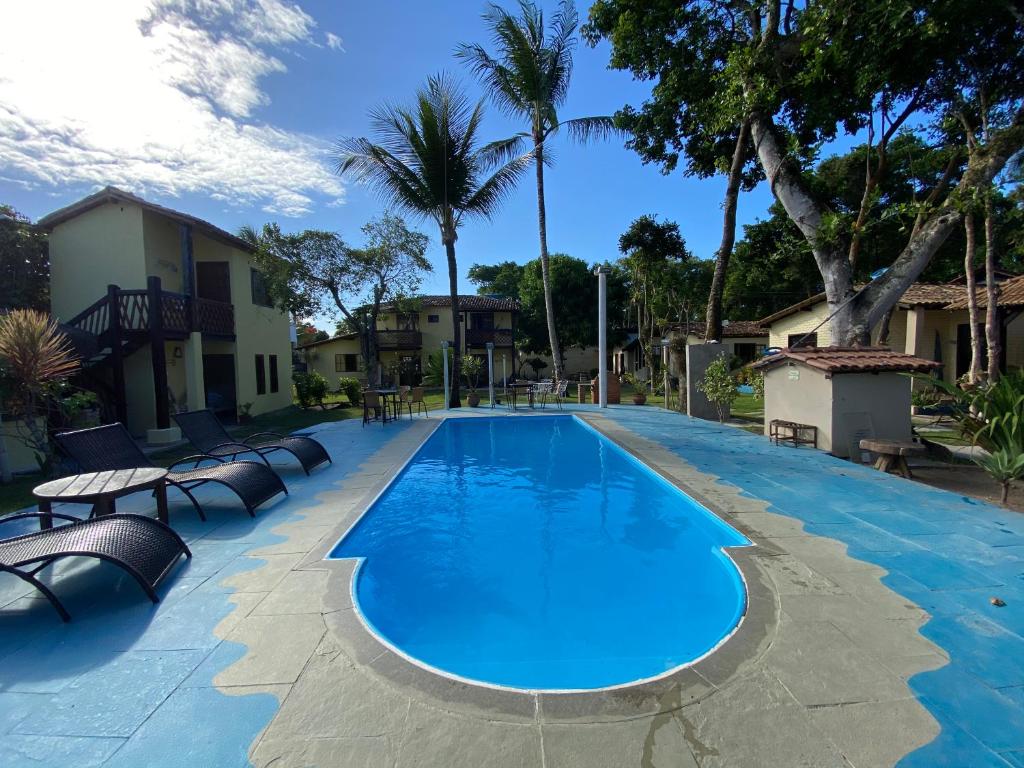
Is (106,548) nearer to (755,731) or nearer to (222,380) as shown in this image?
(755,731)

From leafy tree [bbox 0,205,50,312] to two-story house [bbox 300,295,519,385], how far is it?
17060 mm

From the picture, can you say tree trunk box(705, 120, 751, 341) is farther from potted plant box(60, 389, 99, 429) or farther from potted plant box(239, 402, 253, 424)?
potted plant box(239, 402, 253, 424)

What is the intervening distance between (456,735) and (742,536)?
3469 millimetres

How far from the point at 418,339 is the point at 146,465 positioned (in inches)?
1022

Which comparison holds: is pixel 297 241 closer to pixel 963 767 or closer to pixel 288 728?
pixel 288 728

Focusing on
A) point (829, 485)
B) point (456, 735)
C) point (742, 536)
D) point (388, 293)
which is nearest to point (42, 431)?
point (456, 735)

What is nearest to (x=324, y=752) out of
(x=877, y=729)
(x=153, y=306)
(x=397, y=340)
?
(x=877, y=729)

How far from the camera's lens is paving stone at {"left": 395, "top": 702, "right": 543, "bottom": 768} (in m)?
1.99

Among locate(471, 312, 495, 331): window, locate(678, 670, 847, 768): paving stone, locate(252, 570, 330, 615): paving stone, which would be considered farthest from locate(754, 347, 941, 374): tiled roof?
locate(471, 312, 495, 331): window

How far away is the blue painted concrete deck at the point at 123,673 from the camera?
212 cm

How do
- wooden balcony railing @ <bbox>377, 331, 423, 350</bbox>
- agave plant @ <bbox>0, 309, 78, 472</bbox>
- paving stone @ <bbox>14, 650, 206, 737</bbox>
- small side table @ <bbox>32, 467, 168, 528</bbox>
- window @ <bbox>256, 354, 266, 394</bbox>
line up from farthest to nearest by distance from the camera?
wooden balcony railing @ <bbox>377, 331, 423, 350</bbox> < window @ <bbox>256, 354, 266, 394</bbox> < agave plant @ <bbox>0, 309, 78, 472</bbox> < small side table @ <bbox>32, 467, 168, 528</bbox> < paving stone @ <bbox>14, 650, 206, 737</bbox>

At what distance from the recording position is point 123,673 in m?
2.68

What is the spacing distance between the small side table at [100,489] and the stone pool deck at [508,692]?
2.18ft

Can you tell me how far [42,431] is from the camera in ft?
26.4
